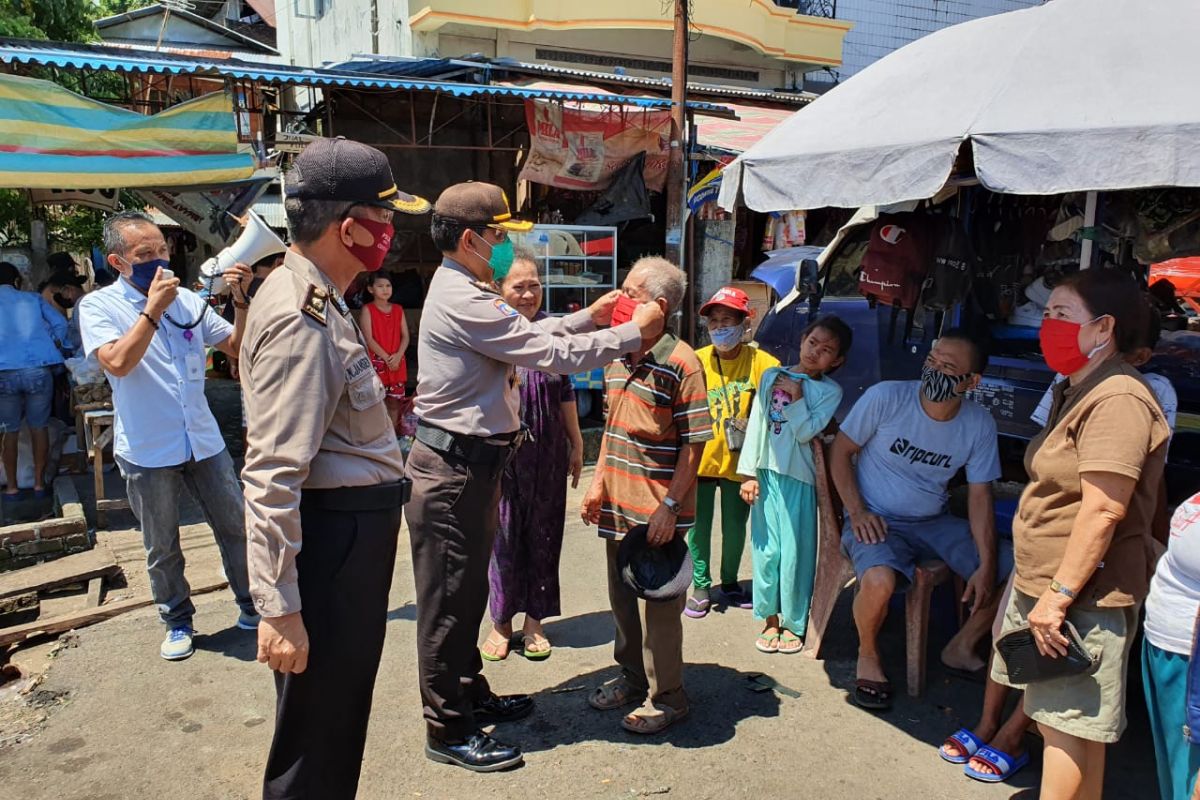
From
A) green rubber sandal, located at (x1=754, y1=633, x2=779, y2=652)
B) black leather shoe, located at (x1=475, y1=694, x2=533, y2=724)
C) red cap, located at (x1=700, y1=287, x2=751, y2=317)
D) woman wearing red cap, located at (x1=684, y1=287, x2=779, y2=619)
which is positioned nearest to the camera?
black leather shoe, located at (x1=475, y1=694, x2=533, y2=724)

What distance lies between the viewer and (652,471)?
3.36m

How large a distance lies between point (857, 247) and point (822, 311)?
1.69 metres

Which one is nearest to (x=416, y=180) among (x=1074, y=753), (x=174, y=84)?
(x=174, y=84)

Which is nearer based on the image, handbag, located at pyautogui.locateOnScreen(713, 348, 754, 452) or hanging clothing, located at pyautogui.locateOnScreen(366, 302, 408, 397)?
handbag, located at pyautogui.locateOnScreen(713, 348, 754, 452)

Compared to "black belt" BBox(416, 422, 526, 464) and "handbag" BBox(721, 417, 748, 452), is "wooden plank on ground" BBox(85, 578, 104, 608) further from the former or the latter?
"handbag" BBox(721, 417, 748, 452)

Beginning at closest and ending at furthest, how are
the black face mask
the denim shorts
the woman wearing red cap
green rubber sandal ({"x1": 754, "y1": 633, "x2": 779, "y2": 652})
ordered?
the black face mask < green rubber sandal ({"x1": 754, "y1": 633, "x2": 779, "y2": 652}) < the woman wearing red cap < the denim shorts

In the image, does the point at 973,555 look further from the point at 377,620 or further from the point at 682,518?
the point at 377,620

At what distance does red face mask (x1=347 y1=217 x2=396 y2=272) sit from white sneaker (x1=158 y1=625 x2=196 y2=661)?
266 centimetres

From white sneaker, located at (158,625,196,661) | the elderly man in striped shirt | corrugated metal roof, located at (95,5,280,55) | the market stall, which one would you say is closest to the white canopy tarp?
the market stall

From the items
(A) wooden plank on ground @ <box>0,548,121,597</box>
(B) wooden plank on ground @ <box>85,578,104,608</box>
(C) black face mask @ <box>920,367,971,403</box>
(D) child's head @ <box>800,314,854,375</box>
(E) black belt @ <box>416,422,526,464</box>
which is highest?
(D) child's head @ <box>800,314,854,375</box>

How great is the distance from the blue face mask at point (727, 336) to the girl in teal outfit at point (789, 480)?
28 cm

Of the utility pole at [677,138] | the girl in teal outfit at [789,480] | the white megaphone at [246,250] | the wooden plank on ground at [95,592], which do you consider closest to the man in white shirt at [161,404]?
the white megaphone at [246,250]

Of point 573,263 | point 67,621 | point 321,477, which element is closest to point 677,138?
point 573,263

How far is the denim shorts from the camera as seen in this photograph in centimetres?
653
